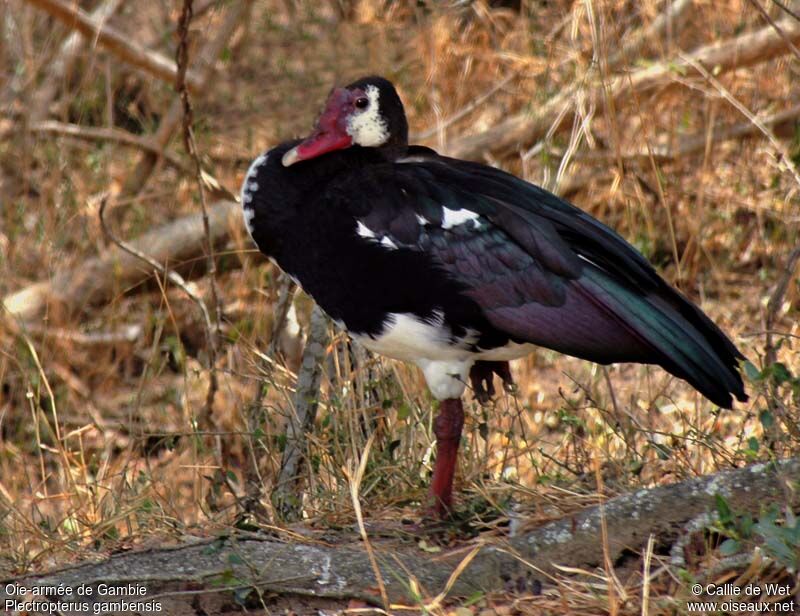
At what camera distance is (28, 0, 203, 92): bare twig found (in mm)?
6938

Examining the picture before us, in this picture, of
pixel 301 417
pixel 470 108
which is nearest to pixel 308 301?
pixel 301 417

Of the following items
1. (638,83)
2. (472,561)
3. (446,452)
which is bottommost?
(472,561)

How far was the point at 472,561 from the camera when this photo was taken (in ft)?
11.3

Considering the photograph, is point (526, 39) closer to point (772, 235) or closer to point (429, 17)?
Answer: point (429, 17)

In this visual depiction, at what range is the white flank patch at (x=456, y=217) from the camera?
373 centimetres

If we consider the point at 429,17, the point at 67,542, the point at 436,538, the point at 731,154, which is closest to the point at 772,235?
the point at 731,154

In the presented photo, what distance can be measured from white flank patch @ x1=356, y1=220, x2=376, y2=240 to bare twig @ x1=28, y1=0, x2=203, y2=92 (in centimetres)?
347

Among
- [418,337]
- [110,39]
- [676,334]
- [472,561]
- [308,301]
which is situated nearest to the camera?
[472,561]

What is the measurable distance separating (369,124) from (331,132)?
127mm

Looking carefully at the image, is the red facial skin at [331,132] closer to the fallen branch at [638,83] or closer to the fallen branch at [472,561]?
the fallen branch at [472,561]

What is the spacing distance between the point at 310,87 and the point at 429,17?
159 cm

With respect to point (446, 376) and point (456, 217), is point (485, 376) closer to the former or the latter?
point (446, 376)

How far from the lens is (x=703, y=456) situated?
4383 millimetres

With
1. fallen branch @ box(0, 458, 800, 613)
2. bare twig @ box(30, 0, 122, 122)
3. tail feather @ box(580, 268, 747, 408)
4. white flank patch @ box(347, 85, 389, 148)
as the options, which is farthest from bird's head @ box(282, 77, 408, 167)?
bare twig @ box(30, 0, 122, 122)
